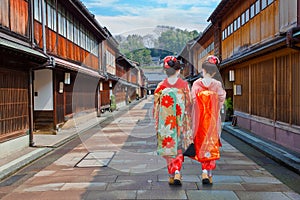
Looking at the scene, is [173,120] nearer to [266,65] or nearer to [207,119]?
[207,119]

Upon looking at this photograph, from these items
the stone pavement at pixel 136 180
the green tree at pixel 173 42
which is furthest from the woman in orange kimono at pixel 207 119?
the green tree at pixel 173 42

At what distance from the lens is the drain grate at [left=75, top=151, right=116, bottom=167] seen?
7276 millimetres

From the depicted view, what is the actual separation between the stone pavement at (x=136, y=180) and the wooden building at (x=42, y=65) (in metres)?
2.25

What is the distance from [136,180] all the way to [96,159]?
93.6 inches

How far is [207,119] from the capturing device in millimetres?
5301

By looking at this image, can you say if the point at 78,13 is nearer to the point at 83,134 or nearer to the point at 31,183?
the point at 83,134

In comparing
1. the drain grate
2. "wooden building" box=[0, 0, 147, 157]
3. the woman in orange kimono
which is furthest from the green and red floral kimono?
"wooden building" box=[0, 0, 147, 157]

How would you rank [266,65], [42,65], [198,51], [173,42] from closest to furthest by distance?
[42,65]
[266,65]
[198,51]
[173,42]

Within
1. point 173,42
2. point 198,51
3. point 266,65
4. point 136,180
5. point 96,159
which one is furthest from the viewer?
point 173,42

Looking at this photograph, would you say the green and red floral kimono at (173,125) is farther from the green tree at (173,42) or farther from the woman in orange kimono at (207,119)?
the green tree at (173,42)

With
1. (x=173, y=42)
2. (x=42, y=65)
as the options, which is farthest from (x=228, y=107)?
(x=173, y=42)

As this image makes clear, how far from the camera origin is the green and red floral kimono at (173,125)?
5316mm

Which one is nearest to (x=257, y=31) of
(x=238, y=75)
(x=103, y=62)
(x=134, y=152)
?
(x=238, y=75)

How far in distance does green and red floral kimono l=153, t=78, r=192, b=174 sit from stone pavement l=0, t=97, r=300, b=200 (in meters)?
0.62
